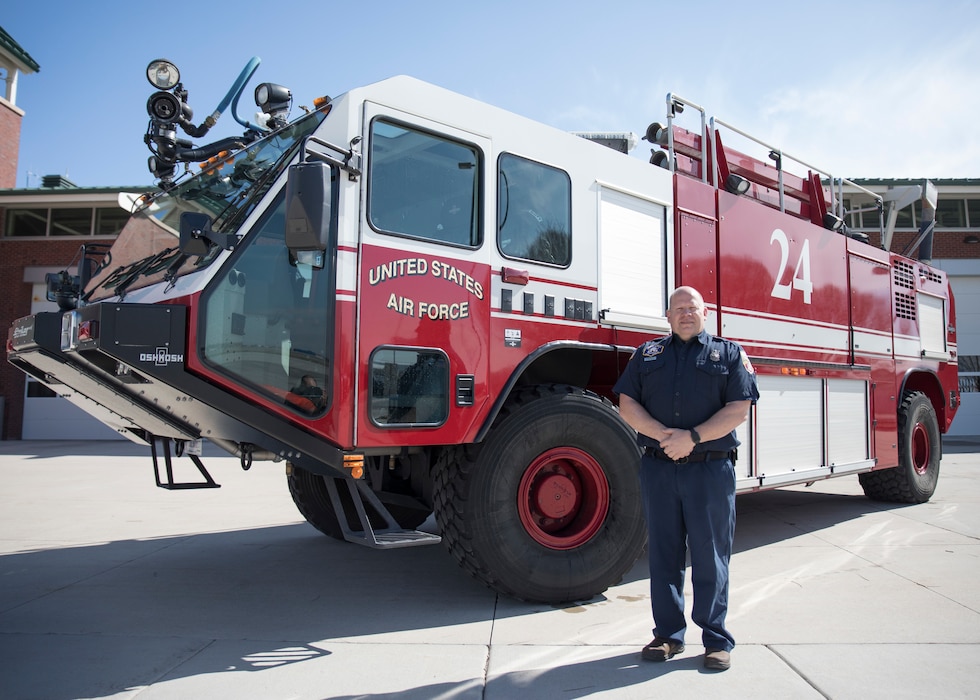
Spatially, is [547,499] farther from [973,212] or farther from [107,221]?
[973,212]

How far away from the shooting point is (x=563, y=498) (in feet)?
13.9

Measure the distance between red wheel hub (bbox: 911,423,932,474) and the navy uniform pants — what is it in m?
6.09

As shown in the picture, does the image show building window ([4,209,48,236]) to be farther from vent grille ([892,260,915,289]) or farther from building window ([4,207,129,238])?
vent grille ([892,260,915,289])

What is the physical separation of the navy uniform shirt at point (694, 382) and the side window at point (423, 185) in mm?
1323

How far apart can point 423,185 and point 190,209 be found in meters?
1.61

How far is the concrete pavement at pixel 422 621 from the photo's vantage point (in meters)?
3.00

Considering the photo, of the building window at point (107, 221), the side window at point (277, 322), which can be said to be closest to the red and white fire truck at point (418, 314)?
the side window at point (277, 322)

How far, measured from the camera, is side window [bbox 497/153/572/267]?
4.21 m

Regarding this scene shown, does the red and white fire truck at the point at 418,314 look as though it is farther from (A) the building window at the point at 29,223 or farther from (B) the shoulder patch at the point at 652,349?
(A) the building window at the point at 29,223

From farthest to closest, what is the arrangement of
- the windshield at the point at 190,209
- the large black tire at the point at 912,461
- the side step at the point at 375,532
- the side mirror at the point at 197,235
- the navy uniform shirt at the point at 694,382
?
the large black tire at the point at 912,461 < the windshield at the point at 190,209 < the side step at the point at 375,532 < the side mirror at the point at 197,235 < the navy uniform shirt at the point at 694,382

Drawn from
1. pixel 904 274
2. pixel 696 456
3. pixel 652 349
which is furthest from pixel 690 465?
pixel 904 274

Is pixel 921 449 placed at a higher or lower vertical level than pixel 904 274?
lower

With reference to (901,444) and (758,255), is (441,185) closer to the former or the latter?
(758,255)

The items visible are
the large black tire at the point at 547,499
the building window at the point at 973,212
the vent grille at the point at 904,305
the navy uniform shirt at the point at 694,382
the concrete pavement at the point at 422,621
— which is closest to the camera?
the concrete pavement at the point at 422,621
